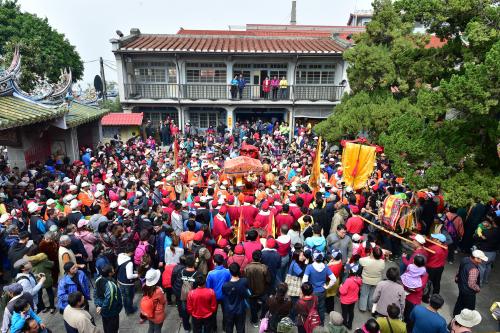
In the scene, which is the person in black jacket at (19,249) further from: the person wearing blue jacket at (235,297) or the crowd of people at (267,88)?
the crowd of people at (267,88)

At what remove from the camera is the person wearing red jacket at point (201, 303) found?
201 inches

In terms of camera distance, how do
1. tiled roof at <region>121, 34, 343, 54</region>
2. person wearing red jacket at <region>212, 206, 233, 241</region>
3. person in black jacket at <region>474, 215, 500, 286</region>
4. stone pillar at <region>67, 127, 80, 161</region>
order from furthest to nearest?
tiled roof at <region>121, 34, 343, 54</region>
stone pillar at <region>67, 127, 80, 161</region>
person wearing red jacket at <region>212, 206, 233, 241</region>
person in black jacket at <region>474, 215, 500, 286</region>

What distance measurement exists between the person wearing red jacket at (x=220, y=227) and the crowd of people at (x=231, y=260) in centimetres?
2

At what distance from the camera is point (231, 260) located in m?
5.78

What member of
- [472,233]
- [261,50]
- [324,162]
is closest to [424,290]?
[472,233]

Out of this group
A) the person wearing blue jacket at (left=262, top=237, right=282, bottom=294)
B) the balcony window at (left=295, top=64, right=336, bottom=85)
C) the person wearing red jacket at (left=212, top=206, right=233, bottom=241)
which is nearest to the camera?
the person wearing blue jacket at (left=262, top=237, right=282, bottom=294)

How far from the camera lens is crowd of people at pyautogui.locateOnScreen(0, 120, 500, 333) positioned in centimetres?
498

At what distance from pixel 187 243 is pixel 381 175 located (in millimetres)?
7894

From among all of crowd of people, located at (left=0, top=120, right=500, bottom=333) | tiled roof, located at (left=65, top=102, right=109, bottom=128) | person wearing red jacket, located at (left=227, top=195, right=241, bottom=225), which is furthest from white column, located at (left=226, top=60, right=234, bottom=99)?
person wearing red jacket, located at (left=227, top=195, right=241, bottom=225)

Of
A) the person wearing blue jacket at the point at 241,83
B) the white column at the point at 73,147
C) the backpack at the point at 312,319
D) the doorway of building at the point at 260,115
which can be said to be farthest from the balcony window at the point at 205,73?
the backpack at the point at 312,319

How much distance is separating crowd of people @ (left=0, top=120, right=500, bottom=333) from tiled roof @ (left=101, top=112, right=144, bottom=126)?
1007cm

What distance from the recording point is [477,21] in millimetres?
6051

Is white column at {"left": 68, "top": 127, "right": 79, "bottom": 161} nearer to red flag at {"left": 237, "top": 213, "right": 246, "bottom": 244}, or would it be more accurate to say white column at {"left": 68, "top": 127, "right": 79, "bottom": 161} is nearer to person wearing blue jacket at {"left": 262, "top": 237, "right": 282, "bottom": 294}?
red flag at {"left": 237, "top": 213, "right": 246, "bottom": 244}

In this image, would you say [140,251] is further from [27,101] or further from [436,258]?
[27,101]
